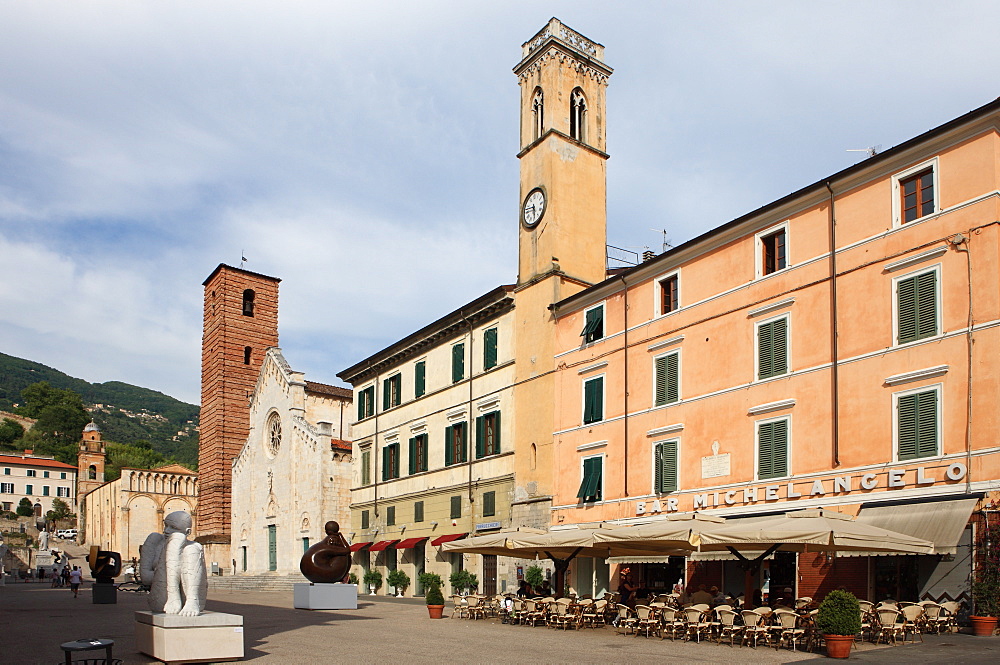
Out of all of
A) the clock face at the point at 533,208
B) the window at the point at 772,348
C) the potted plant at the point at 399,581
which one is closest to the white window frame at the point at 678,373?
the window at the point at 772,348

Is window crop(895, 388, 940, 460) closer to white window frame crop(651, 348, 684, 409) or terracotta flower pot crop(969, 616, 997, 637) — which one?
terracotta flower pot crop(969, 616, 997, 637)

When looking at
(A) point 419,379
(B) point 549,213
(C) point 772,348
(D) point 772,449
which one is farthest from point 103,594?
(C) point 772,348

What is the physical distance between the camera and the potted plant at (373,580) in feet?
138

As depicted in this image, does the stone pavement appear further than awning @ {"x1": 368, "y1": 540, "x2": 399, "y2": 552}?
No

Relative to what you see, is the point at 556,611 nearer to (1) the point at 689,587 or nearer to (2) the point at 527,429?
(1) the point at 689,587

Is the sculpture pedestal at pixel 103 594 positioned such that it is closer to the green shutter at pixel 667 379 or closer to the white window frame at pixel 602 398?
the white window frame at pixel 602 398

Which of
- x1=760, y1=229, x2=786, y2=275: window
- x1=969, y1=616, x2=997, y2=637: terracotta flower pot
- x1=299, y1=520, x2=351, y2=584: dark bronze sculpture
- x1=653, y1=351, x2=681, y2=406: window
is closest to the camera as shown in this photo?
x1=969, y1=616, x2=997, y2=637: terracotta flower pot

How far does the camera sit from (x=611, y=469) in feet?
96.5

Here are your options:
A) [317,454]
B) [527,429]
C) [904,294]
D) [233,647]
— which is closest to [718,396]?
[904,294]

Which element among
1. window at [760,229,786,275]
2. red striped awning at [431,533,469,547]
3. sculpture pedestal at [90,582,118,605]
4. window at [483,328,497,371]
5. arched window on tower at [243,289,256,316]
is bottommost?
sculpture pedestal at [90,582,118,605]

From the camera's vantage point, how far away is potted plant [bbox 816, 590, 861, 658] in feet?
50.3

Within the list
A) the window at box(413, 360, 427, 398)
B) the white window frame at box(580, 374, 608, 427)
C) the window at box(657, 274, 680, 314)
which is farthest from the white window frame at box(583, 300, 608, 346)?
the window at box(413, 360, 427, 398)

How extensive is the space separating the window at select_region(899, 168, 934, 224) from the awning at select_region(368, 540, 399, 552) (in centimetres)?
2708

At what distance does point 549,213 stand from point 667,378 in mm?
8906
